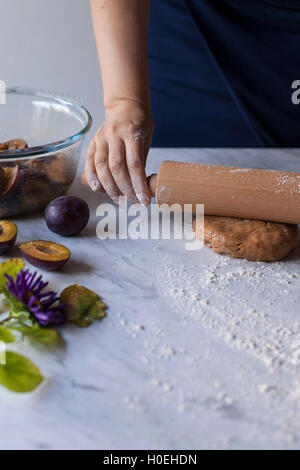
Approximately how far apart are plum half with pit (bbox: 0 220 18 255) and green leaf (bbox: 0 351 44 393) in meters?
0.37

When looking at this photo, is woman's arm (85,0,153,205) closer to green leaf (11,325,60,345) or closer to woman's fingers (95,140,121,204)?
woman's fingers (95,140,121,204)

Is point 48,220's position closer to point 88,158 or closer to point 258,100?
point 88,158

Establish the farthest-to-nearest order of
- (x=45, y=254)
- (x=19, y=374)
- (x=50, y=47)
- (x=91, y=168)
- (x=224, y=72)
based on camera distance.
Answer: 1. (x=50, y=47)
2. (x=224, y=72)
3. (x=91, y=168)
4. (x=45, y=254)
5. (x=19, y=374)

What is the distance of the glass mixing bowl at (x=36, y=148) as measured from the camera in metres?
1.22

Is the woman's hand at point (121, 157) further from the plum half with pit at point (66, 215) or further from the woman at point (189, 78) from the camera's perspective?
the plum half with pit at point (66, 215)

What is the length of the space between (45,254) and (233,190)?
444 millimetres

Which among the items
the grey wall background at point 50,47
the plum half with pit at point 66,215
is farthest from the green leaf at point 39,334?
the grey wall background at point 50,47

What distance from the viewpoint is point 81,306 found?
38.5 inches

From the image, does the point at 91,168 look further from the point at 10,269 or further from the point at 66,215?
the point at 10,269

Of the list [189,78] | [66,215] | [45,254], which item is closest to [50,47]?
[189,78]

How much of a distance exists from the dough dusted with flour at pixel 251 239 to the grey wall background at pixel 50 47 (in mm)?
1659

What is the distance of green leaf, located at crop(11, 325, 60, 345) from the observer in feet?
2.95

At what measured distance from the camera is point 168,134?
6.18 feet

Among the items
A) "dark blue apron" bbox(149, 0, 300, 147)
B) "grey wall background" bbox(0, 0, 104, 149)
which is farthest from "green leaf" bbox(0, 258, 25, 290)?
"grey wall background" bbox(0, 0, 104, 149)
